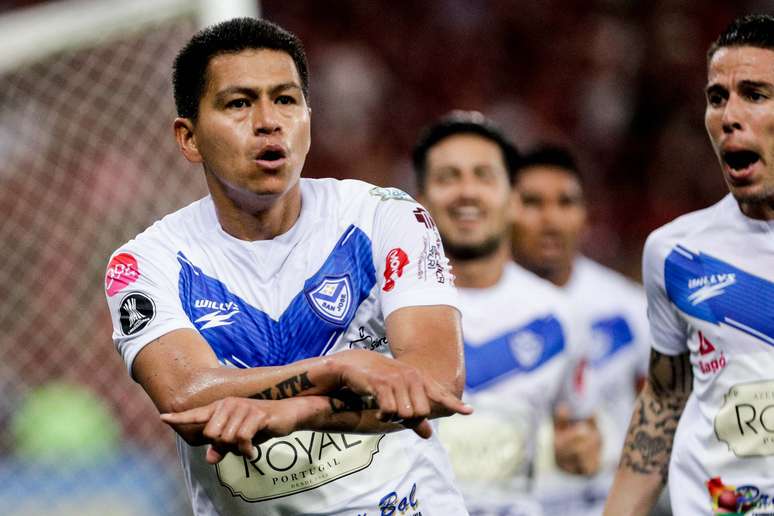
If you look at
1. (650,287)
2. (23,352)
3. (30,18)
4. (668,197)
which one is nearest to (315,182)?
(650,287)

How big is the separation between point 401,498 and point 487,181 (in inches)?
108

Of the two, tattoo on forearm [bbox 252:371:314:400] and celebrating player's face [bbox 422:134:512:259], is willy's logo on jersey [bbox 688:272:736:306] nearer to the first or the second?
tattoo on forearm [bbox 252:371:314:400]

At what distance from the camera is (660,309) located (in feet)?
12.0

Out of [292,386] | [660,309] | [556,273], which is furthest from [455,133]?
[292,386]

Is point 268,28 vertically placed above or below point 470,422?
above

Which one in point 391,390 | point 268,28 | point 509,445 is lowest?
point 509,445

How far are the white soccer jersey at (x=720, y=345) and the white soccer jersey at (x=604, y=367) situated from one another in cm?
247

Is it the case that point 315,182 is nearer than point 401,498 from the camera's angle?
No

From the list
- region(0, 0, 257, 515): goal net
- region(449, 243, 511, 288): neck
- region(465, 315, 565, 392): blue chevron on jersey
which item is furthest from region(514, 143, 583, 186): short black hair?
region(0, 0, 257, 515): goal net

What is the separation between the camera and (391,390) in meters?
2.45

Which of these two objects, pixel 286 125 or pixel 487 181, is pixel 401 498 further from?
pixel 487 181

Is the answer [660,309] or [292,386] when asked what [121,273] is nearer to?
[292,386]

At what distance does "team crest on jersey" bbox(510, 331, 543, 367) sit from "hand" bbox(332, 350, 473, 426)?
2828 mm

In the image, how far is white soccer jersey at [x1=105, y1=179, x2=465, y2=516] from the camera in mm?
2926
